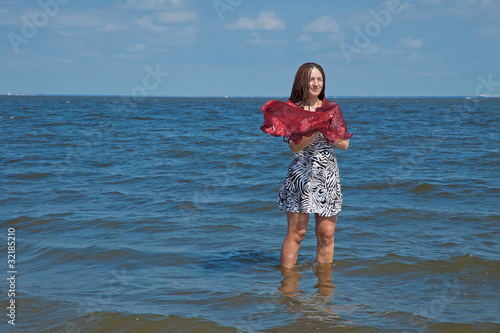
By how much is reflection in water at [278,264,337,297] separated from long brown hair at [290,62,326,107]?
1.64 metres

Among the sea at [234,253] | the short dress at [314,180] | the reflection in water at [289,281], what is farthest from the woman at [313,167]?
the sea at [234,253]

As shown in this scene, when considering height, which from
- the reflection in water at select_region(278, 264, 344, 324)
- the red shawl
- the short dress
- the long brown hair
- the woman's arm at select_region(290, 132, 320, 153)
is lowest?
the reflection in water at select_region(278, 264, 344, 324)

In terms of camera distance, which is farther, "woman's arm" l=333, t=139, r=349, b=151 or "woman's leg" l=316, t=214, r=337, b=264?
"woman's leg" l=316, t=214, r=337, b=264

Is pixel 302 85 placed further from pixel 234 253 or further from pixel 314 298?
pixel 234 253

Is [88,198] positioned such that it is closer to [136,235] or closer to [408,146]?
[136,235]

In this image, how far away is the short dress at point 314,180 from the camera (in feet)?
13.4

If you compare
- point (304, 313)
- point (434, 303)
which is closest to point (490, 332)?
point (434, 303)

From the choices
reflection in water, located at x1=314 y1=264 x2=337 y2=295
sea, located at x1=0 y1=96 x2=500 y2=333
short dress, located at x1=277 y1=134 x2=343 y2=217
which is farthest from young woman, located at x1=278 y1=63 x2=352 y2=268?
sea, located at x1=0 y1=96 x2=500 y2=333

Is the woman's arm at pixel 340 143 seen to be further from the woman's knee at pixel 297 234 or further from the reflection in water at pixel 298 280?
the reflection in water at pixel 298 280

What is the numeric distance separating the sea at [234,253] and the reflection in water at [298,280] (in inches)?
0.7

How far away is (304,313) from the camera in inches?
146

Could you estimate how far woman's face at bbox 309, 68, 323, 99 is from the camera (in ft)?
12.8

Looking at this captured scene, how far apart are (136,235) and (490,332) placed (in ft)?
13.4

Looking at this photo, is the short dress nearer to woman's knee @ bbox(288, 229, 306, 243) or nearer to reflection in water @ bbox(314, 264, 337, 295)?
woman's knee @ bbox(288, 229, 306, 243)
